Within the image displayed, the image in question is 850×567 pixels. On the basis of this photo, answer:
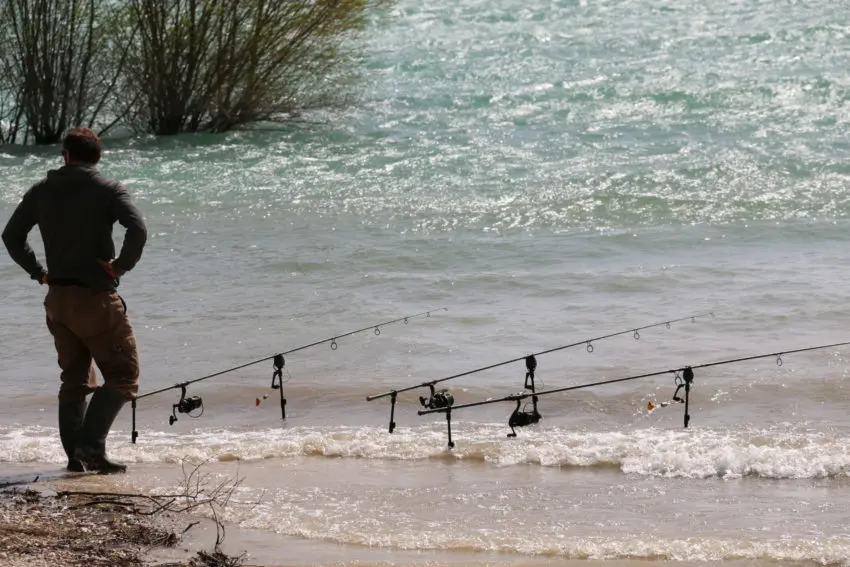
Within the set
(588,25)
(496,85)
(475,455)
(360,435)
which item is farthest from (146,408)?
(588,25)

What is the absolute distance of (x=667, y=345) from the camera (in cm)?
1009

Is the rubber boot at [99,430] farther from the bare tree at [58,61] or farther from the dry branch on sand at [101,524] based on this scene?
the bare tree at [58,61]

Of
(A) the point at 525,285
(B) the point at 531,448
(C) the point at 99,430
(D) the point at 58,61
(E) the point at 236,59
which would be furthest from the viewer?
(D) the point at 58,61

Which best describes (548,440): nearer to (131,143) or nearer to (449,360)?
(449,360)

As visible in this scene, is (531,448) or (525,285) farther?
(525,285)

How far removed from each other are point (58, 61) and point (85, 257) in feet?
52.0

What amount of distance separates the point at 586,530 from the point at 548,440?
1.73 metres

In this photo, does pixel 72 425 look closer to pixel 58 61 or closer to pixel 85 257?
pixel 85 257

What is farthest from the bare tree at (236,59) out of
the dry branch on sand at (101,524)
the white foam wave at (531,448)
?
the dry branch on sand at (101,524)

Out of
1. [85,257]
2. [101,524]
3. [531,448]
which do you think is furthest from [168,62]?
[101,524]

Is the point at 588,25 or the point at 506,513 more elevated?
the point at 588,25

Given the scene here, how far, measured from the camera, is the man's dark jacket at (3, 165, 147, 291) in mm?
6293

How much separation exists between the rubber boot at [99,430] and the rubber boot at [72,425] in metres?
0.04

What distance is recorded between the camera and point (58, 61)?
21359mm
